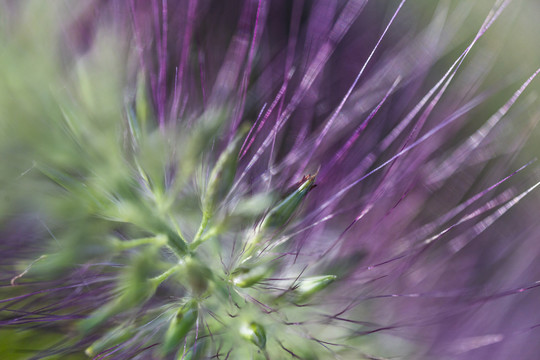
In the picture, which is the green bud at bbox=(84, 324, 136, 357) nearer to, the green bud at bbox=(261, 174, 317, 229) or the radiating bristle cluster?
the radiating bristle cluster

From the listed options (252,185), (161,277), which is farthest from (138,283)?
(252,185)

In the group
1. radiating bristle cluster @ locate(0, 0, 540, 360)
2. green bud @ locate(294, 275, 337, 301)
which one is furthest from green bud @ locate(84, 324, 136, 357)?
green bud @ locate(294, 275, 337, 301)

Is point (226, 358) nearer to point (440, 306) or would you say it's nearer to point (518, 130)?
point (440, 306)

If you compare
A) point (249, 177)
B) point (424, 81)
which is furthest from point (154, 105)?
point (424, 81)

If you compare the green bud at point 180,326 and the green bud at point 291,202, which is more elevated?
the green bud at point 291,202

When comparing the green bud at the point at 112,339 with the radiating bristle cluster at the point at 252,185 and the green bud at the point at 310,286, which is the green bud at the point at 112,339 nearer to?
the radiating bristle cluster at the point at 252,185

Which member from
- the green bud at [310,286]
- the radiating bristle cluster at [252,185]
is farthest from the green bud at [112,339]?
the green bud at [310,286]
